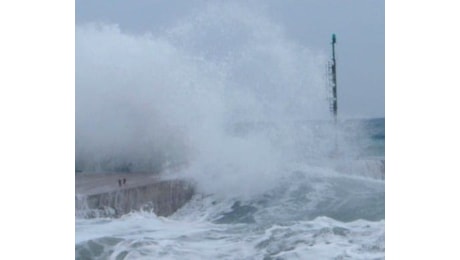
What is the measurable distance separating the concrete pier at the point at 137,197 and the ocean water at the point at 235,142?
0.03 metres

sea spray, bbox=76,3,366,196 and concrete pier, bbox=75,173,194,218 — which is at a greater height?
sea spray, bbox=76,3,366,196

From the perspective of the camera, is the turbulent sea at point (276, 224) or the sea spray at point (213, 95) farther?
the sea spray at point (213, 95)

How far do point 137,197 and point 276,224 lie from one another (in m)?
0.56

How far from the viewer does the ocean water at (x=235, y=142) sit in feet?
9.77

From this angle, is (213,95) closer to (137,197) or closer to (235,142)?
(235,142)

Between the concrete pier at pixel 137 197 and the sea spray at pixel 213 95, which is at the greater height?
the sea spray at pixel 213 95

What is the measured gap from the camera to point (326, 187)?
301 centimetres

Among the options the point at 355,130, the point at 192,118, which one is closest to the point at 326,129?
the point at 355,130

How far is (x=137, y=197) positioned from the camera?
3086 millimetres

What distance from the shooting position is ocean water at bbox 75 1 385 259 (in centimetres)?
298
